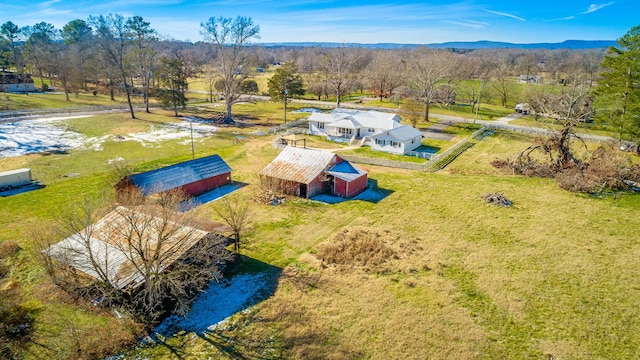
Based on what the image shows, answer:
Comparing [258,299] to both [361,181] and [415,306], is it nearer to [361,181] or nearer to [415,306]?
[415,306]

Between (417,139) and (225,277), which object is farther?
(417,139)

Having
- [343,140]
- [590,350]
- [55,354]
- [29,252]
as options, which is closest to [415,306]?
[590,350]

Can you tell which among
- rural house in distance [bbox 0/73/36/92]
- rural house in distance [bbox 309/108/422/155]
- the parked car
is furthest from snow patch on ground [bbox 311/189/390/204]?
rural house in distance [bbox 0/73/36/92]

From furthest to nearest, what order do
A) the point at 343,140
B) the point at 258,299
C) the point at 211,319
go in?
1. the point at 343,140
2. the point at 258,299
3. the point at 211,319

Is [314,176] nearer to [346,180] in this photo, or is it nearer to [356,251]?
[346,180]

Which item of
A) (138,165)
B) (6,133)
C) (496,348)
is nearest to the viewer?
(496,348)

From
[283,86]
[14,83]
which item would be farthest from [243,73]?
[14,83]

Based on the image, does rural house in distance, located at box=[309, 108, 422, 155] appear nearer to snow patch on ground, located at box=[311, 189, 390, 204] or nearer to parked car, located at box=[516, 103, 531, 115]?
snow patch on ground, located at box=[311, 189, 390, 204]
